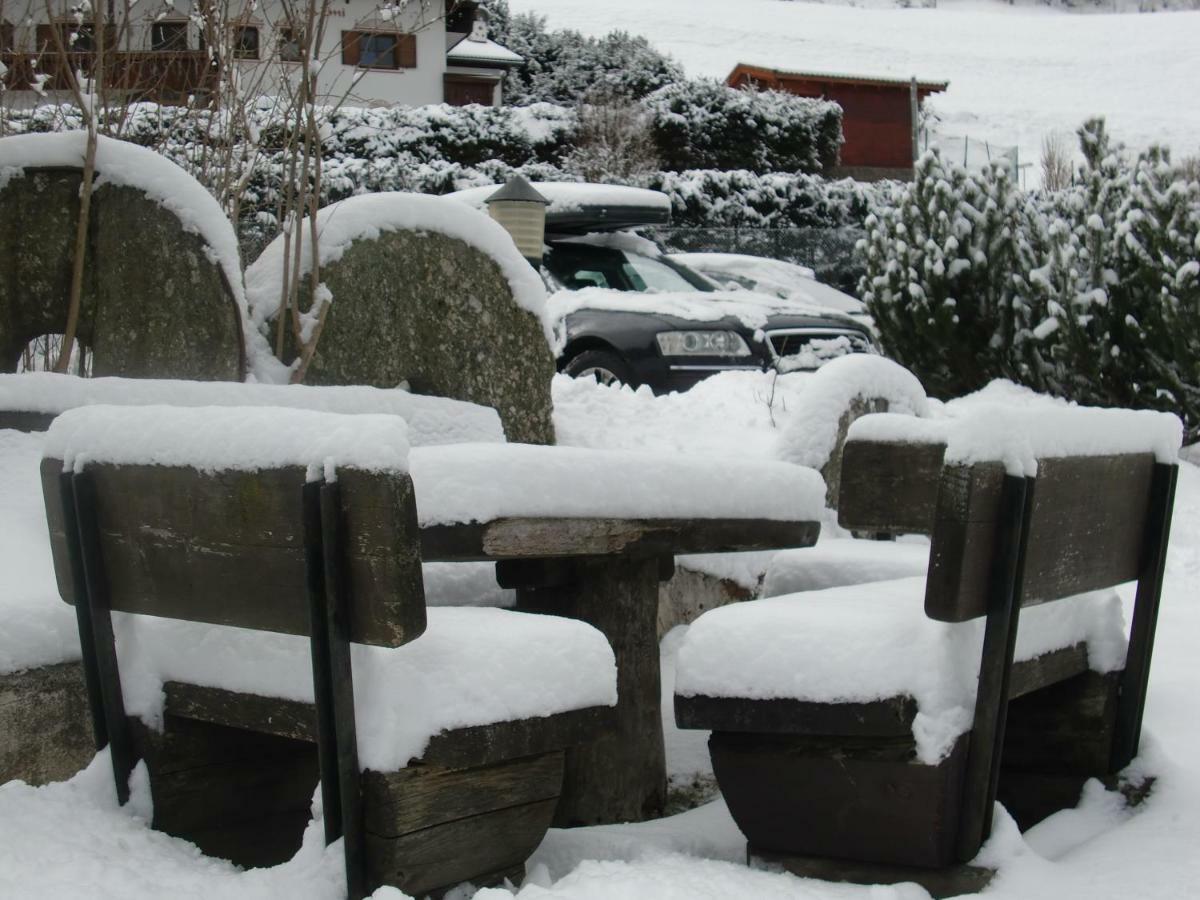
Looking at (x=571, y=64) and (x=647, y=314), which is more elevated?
(x=571, y=64)

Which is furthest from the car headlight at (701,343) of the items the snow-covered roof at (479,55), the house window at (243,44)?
the snow-covered roof at (479,55)

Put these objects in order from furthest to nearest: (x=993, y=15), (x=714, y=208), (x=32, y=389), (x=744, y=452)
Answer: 1. (x=993, y=15)
2. (x=714, y=208)
3. (x=744, y=452)
4. (x=32, y=389)

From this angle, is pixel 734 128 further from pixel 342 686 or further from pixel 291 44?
pixel 342 686

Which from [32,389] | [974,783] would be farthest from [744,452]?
[974,783]

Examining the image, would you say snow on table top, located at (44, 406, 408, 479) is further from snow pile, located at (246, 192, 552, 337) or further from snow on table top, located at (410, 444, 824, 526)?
snow pile, located at (246, 192, 552, 337)

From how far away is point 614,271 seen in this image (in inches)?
357

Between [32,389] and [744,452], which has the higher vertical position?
[32,389]

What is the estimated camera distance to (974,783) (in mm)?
2254

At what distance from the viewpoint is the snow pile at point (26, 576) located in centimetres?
263

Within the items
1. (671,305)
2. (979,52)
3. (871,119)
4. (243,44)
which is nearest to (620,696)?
(243,44)

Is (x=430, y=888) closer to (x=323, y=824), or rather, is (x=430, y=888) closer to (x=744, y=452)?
(x=323, y=824)

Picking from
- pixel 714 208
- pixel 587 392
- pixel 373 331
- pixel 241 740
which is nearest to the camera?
pixel 241 740

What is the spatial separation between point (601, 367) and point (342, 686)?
6.10m

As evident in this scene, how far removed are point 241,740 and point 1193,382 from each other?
603 centimetres
